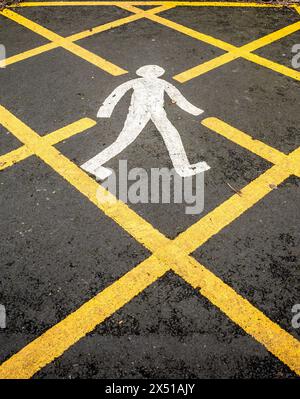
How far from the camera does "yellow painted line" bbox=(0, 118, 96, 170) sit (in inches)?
158

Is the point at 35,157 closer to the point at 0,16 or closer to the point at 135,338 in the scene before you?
the point at 135,338

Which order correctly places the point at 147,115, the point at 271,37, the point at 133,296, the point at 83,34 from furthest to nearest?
1. the point at 83,34
2. the point at 271,37
3. the point at 147,115
4. the point at 133,296

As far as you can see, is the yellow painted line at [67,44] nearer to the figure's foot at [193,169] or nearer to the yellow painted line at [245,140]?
the yellow painted line at [245,140]

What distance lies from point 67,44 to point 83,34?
1.59 feet

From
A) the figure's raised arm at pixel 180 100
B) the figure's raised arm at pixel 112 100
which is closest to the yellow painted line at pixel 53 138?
the figure's raised arm at pixel 112 100

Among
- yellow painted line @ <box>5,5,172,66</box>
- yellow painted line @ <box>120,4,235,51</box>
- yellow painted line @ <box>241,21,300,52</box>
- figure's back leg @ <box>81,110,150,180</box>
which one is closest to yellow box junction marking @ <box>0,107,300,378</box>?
figure's back leg @ <box>81,110,150,180</box>

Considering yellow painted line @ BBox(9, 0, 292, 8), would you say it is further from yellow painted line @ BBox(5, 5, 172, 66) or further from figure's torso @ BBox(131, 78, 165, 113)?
figure's torso @ BBox(131, 78, 165, 113)

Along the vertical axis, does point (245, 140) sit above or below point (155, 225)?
above

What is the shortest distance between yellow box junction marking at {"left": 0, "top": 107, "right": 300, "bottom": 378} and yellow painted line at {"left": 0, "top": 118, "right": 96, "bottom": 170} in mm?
233

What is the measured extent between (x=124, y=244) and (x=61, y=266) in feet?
1.90

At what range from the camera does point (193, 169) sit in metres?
3.88

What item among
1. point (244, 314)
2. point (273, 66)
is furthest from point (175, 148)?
point (273, 66)

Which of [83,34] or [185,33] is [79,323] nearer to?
[83,34]
